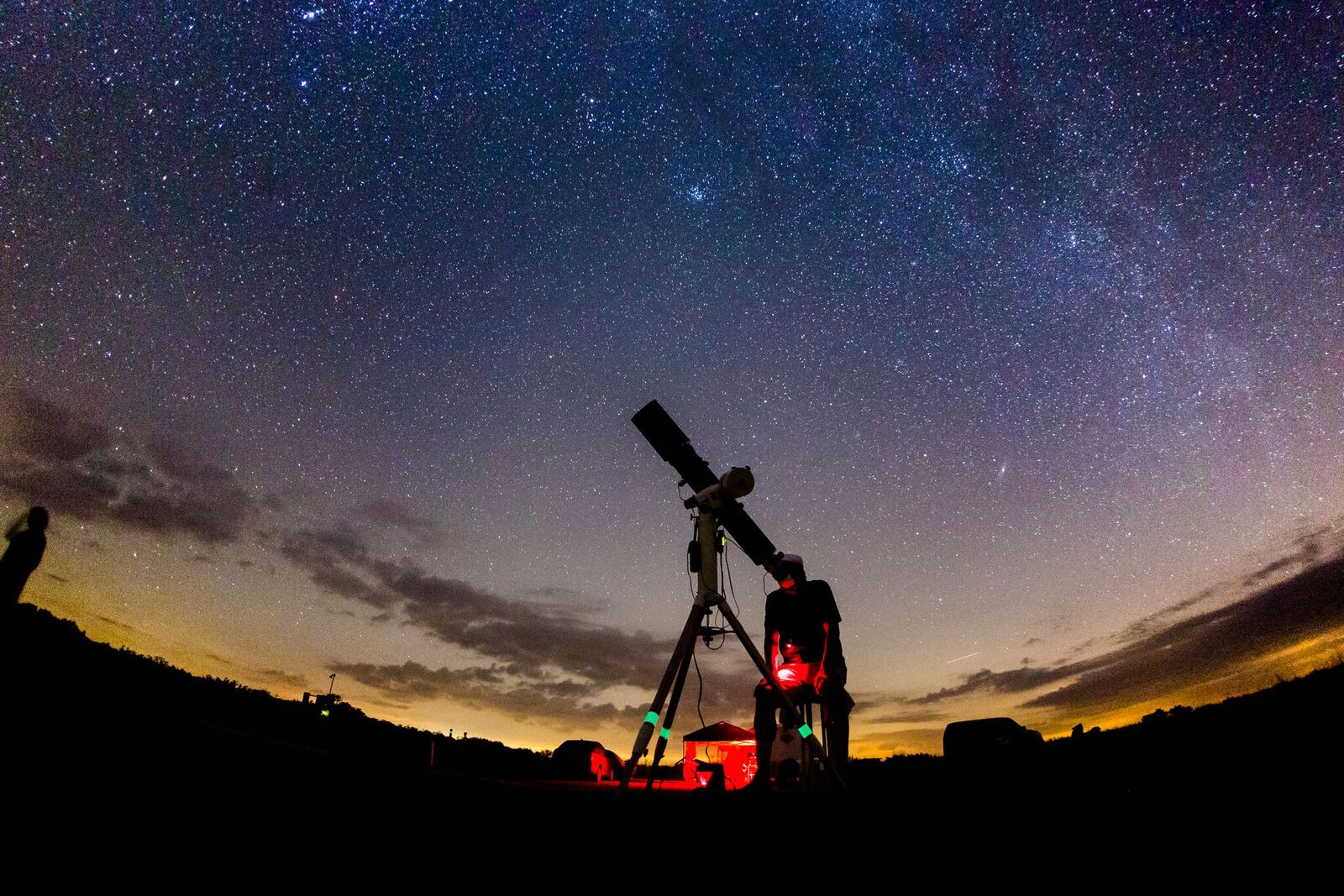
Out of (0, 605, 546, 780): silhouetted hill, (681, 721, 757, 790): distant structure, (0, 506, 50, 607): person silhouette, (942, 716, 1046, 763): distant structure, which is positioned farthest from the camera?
(681, 721, 757, 790): distant structure

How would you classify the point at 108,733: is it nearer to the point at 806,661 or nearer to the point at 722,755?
the point at 806,661

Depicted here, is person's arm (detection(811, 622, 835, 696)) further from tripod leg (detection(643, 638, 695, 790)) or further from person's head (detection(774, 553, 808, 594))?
tripod leg (detection(643, 638, 695, 790))

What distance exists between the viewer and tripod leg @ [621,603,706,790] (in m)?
3.63

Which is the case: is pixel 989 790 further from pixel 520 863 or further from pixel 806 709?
pixel 806 709

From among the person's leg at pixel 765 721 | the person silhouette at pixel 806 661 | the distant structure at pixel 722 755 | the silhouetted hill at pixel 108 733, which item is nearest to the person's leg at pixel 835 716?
the person silhouette at pixel 806 661

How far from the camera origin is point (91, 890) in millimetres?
1154

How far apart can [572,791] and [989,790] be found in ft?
8.58

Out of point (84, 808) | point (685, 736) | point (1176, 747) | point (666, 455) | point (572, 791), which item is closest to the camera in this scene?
point (84, 808)

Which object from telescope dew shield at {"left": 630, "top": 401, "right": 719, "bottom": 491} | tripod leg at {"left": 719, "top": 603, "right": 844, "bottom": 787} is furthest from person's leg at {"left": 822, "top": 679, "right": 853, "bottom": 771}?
telescope dew shield at {"left": 630, "top": 401, "right": 719, "bottom": 491}

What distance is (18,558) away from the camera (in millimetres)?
2258

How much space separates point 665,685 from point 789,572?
7.70ft

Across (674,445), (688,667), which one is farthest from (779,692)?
(674,445)

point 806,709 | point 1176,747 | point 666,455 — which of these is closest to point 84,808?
point 1176,747

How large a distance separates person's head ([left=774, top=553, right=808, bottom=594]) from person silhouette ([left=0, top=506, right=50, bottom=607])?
5219 millimetres
